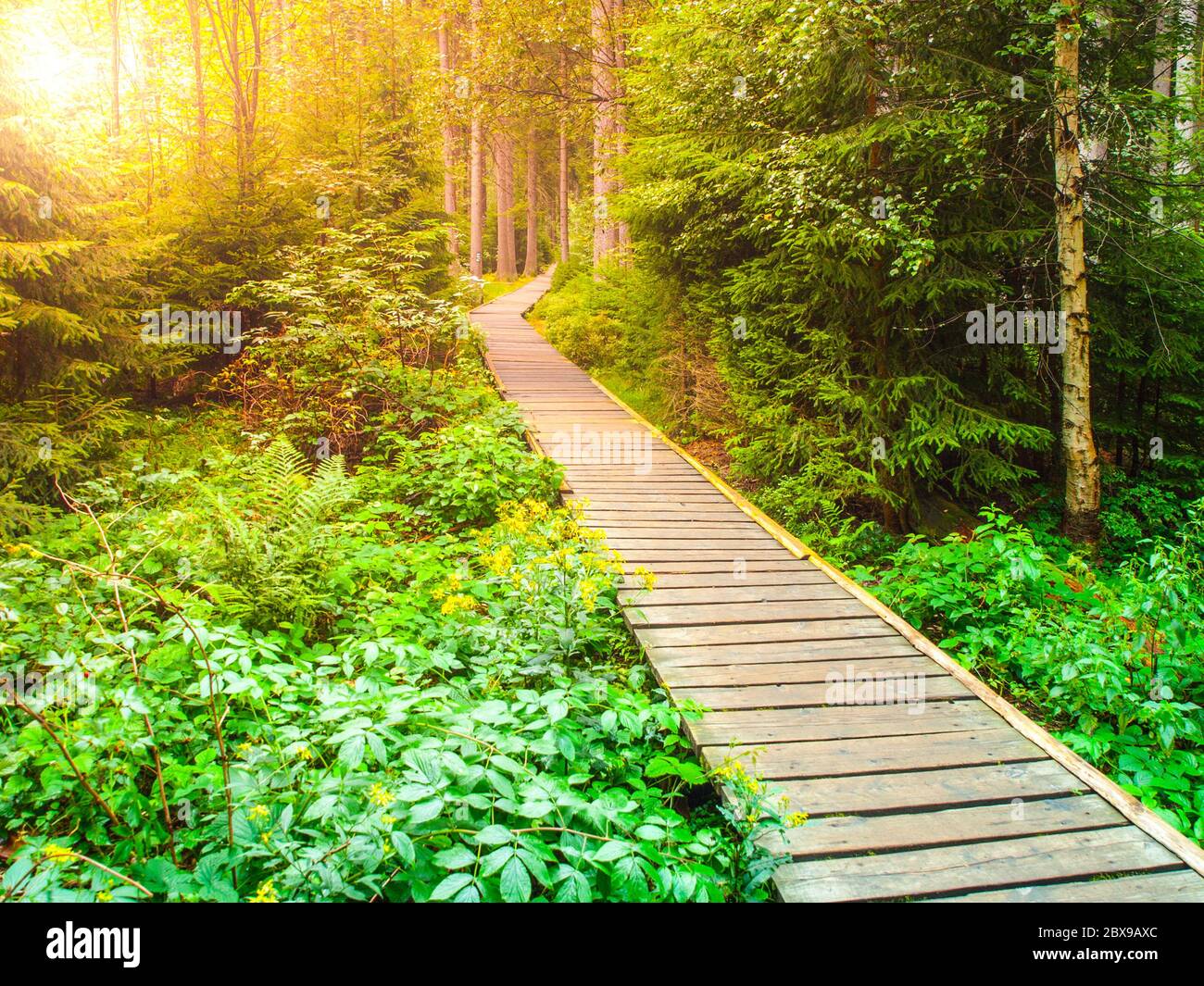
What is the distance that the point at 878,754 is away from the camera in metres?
3.88

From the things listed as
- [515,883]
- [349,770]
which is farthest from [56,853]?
[515,883]

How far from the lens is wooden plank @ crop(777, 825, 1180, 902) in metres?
2.95

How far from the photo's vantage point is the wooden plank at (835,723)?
3.96 metres

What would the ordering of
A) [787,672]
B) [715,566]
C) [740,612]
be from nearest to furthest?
[787,672] → [740,612] → [715,566]

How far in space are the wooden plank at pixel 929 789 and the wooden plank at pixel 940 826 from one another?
0.15 feet

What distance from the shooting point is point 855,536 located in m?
7.70

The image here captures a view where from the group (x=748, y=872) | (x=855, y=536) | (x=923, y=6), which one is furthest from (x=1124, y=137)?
(x=748, y=872)

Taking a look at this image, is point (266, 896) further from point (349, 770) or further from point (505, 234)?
point (505, 234)

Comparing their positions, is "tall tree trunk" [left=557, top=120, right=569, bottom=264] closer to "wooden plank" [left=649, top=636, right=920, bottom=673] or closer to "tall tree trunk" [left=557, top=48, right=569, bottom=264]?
"tall tree trunk" [left=557, top=48, right=569, bottom=264]

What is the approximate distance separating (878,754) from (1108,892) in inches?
44.0

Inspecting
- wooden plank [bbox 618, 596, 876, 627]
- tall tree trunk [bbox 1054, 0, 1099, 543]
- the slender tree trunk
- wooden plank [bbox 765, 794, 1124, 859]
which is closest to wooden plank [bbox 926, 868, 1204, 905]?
wooden plank [bbox 765, 794, 1124, 859]

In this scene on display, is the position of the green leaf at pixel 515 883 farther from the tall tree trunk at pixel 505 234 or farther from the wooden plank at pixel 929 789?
the tall tree trunk at pixel 505 234
